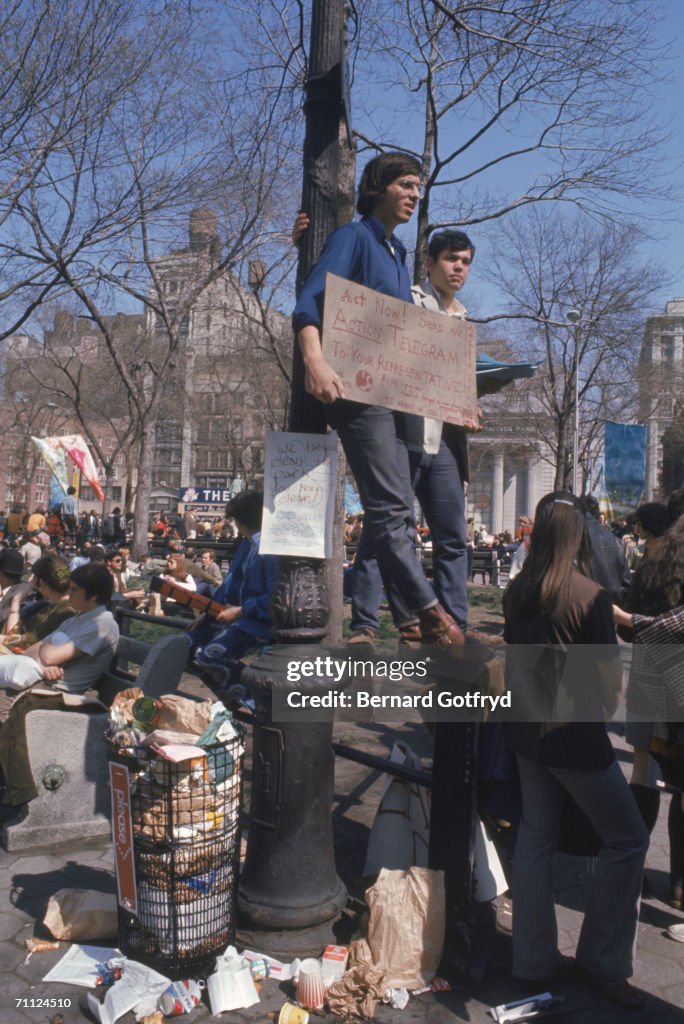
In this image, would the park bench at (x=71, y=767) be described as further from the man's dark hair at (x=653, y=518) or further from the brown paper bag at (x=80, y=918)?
the man's dark hair at (x=653, y=518)

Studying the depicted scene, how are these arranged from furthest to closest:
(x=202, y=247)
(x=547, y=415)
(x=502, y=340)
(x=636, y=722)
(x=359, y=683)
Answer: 1. (x=547, y=415)
2. (x=502, y=340)
3. (x=202, y=247)
4. (x=636, y=722)
5. (x=359, y=683)

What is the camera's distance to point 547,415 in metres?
35.9

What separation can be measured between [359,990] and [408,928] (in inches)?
11.1

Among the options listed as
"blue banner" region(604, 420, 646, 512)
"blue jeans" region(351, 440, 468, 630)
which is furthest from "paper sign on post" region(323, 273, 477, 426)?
"blue banner" region(604, 420, 646, 512)

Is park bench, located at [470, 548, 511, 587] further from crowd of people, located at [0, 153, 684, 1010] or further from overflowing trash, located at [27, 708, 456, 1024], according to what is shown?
overflowing trash, located at [27, 708, 456, 1024]

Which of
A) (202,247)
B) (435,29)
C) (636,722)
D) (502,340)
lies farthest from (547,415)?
(636,722)

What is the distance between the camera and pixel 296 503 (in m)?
3.53

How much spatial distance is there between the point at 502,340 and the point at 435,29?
1578 cm

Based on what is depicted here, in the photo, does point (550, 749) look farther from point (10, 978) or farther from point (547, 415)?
point (547, 415)

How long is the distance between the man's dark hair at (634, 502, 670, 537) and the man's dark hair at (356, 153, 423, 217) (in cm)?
325

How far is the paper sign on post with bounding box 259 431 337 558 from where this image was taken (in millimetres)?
3523

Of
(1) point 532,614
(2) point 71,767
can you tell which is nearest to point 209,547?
(2) point 71,767

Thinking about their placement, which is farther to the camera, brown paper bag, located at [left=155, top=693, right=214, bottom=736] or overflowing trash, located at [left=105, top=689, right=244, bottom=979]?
brown paper bag, located at [left=155, top=693, right=214, bottom=736]

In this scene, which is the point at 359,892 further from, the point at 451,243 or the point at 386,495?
the point at 451,243
